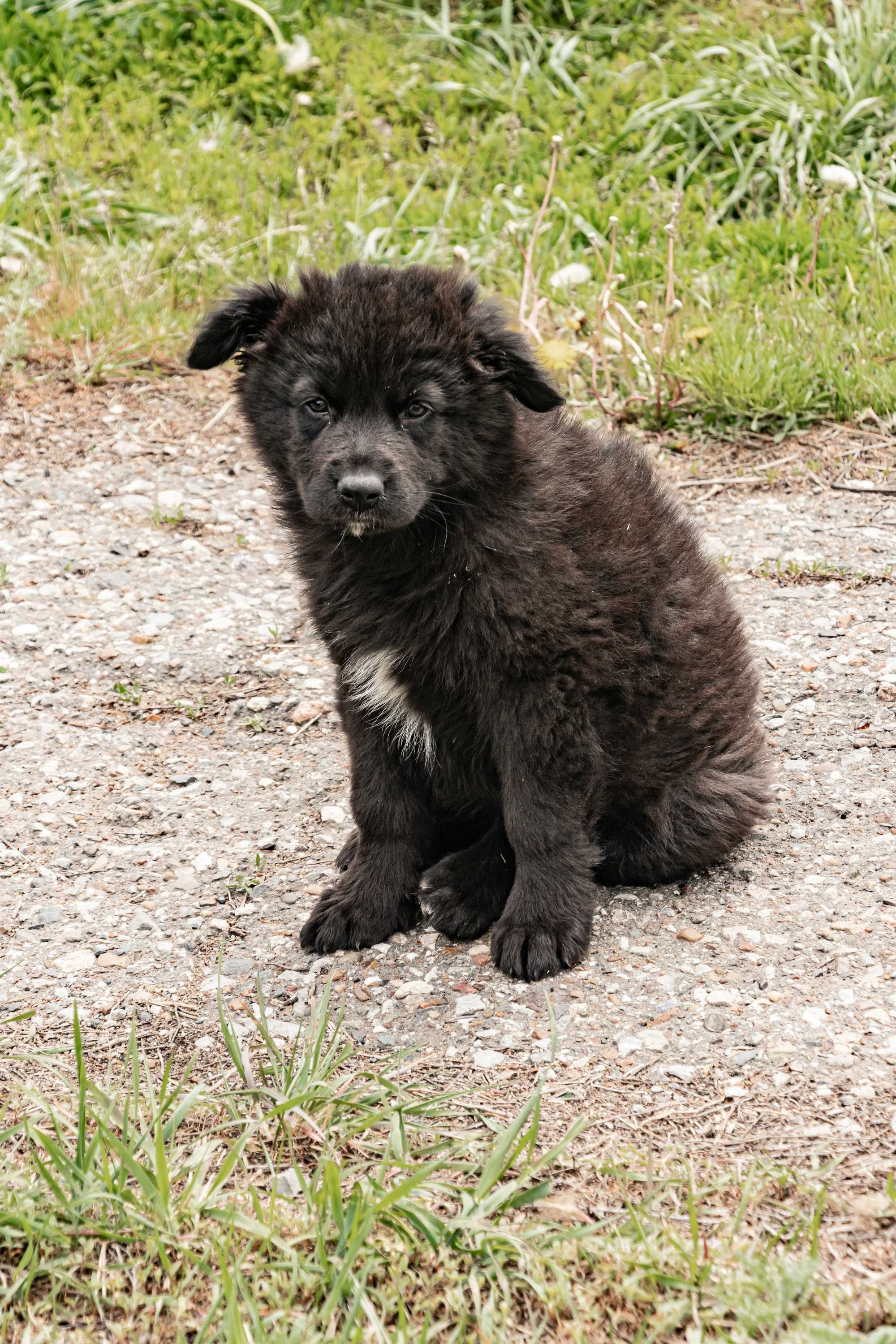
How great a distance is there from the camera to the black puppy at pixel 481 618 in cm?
312

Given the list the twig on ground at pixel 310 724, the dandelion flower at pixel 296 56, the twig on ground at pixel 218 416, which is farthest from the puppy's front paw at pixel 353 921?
the dandelion flower at pixel 296 56

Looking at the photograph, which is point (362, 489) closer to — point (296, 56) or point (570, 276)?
point (570, 276)

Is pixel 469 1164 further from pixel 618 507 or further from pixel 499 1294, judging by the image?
pixel 618 507

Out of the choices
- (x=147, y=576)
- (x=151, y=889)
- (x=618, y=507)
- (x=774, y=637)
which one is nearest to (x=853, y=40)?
(x=774, y=637)

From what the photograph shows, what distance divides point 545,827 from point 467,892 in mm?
343

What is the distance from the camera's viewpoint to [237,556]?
17.7ft

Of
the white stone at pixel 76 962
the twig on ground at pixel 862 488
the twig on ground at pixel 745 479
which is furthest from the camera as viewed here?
the twig on ground at pixel 745 479

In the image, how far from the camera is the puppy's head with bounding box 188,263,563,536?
10.1ft

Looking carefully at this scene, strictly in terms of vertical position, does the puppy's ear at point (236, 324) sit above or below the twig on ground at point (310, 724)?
above

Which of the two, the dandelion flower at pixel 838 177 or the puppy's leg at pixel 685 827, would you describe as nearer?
the puppy's leg at pixel 685 827

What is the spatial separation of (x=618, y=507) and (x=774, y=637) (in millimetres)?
1420

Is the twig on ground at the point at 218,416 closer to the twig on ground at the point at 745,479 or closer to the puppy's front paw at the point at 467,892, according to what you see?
the twig on ground at the point at 745,479

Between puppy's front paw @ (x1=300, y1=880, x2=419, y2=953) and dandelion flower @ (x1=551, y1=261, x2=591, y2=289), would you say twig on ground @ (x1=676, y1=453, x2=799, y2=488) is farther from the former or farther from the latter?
puppy's front paw @ (x1=300, y1=880, x2=419, y2=953)

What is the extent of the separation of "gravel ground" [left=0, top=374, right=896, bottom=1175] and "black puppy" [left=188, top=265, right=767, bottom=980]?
0.16 meters
